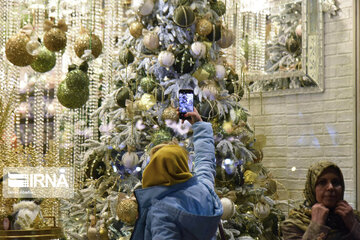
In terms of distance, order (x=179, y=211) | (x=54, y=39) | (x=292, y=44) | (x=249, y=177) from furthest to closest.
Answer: (x=292, y=44) < (x=249, y=177) < (x=54, y=39) < (x=179, y=211)

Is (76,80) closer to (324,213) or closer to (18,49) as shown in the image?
(18,49)

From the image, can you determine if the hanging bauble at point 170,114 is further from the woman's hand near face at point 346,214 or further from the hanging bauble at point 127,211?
the woman's hand near face at point 346,214

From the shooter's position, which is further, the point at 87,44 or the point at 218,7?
the point at 218,7

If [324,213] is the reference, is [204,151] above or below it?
above

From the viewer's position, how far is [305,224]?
2.98m

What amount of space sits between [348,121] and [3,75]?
2.95m

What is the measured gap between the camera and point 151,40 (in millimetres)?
4961

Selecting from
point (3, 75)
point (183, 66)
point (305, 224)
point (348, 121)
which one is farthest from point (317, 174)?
point (3, 75)

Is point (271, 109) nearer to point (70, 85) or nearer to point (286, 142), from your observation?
point (286, 142)

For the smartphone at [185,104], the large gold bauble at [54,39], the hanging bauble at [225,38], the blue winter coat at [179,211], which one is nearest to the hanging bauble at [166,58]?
the hanging bauble at [225,38]

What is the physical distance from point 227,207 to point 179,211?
191cm

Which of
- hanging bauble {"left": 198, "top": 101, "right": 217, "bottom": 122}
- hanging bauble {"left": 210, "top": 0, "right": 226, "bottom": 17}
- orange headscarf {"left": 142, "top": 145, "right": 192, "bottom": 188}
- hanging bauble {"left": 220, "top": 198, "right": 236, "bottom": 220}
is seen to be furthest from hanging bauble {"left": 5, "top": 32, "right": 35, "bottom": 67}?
orange headscarf {"left": 142, "top": 145, "right": 192, "bottom": 188}

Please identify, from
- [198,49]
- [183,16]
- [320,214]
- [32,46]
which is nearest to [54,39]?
[32,46]

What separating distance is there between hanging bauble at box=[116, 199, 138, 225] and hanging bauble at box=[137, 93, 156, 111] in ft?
2.34
